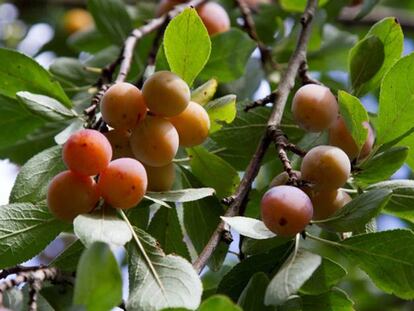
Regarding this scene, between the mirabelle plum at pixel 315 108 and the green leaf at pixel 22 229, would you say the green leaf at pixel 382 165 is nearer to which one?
the mirabelle plum at pixel 315 108

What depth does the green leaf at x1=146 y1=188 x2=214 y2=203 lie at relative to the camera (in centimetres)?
95

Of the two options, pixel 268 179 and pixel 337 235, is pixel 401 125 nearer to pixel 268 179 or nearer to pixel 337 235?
pixel 337 235

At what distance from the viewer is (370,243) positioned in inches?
37.5

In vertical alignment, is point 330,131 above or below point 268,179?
above

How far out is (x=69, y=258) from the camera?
1.02m

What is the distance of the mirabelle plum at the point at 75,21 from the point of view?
237 cm

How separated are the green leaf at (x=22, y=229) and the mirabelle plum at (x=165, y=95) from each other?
7.1 inches

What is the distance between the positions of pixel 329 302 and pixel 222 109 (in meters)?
0.29

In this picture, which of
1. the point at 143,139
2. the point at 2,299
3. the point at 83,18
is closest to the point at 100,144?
the point at 143,139

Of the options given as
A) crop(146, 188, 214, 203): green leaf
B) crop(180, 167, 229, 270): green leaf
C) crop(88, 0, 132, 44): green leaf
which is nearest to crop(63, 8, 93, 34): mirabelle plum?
crop(88, 0, 132, 44): green leaf

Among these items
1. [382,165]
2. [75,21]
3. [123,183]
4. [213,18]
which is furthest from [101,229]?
[75,21]

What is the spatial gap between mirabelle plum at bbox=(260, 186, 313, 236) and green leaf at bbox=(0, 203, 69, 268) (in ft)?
0.84

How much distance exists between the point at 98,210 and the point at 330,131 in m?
0.34

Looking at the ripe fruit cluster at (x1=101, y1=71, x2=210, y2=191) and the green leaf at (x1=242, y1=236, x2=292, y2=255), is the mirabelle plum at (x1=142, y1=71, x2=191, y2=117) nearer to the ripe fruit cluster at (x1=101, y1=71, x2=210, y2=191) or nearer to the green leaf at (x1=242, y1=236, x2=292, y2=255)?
the ripe fruit cluster at (x1=101, y1=71, x2=210, y2=191)
